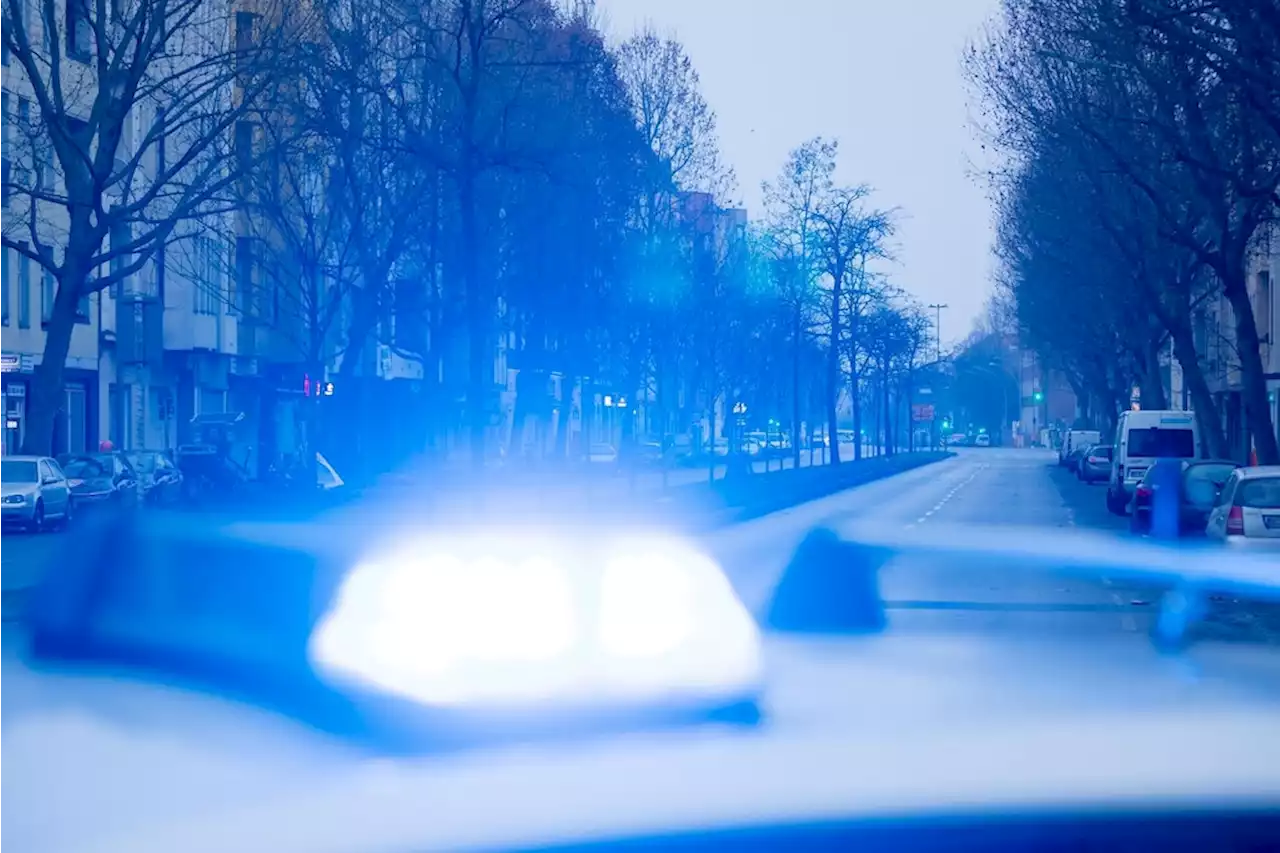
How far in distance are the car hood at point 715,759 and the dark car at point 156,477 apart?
31.9m

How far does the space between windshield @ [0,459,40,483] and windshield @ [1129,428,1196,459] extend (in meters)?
26.3

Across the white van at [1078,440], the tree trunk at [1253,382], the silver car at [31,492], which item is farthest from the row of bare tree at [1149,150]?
the white van at [1078,440]

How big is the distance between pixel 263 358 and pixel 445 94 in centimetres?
2338

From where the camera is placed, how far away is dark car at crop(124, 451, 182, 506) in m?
45.1

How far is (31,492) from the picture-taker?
36.2 metres

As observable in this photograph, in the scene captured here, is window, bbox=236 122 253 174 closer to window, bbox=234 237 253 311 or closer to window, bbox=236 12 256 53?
window, bbox=236 12 256 53

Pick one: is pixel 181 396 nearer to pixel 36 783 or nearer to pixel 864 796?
pixel 36 783

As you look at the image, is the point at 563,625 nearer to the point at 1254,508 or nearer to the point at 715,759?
the point at 715,759

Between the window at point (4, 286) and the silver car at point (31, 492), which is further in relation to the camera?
the window at point (4, 286)

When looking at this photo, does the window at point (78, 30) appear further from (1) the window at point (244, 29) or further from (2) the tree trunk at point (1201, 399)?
(2) the tree trunk at point (1201, 399)

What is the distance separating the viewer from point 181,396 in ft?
197

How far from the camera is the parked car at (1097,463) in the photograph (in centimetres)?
6725

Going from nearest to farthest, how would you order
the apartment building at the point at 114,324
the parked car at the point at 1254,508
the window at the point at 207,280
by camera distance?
the parked car at the point at 1254,508 < the apartment building at the point at 114,324 < the window at the point at 207,280

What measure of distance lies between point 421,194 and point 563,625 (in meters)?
36.1
